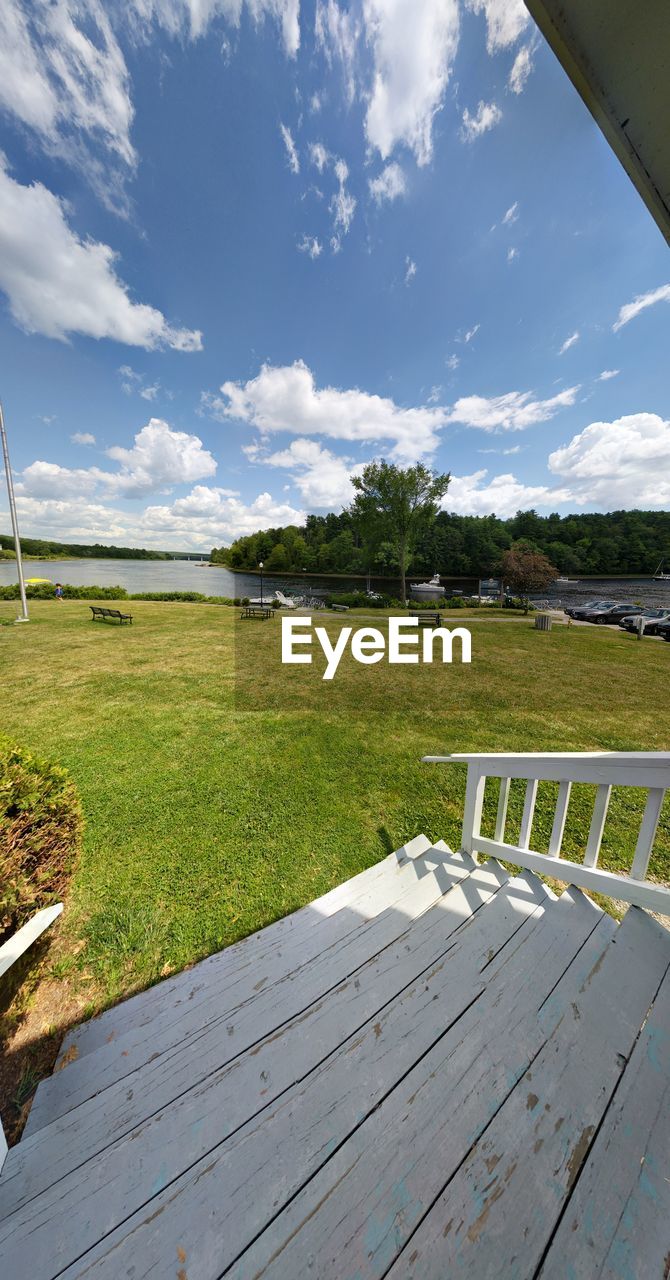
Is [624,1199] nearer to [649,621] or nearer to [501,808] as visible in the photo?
[501,808]

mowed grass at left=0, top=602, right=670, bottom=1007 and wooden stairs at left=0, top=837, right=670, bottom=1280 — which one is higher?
wooden stairs at left=0, top=837, right=670, bottom=1280

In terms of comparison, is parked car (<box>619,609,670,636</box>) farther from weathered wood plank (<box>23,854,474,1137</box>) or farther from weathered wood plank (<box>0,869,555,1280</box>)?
weathered wood plank (<box>0,869,555,1280</box>)

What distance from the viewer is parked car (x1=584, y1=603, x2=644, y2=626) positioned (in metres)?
19.6

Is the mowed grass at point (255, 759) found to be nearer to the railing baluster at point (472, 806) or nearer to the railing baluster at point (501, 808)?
the railing baluster at point (472, 806)

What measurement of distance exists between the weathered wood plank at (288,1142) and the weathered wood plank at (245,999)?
36cm

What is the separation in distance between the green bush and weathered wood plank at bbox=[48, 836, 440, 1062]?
65 centimetres

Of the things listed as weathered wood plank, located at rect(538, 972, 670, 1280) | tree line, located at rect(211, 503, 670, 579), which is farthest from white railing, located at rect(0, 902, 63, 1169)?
tree line, located at rect(211, 503, 670, 579)

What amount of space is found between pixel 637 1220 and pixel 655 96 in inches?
102

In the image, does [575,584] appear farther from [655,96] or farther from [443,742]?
[655,96]

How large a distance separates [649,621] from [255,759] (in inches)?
725
